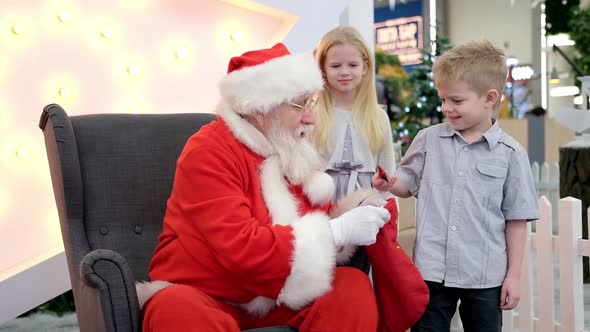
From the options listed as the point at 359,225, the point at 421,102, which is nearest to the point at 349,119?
the point at 359,225

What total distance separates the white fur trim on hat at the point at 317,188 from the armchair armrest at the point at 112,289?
55 cm

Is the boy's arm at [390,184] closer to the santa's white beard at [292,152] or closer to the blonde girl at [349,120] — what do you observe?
the santa's white beard at [292,152]

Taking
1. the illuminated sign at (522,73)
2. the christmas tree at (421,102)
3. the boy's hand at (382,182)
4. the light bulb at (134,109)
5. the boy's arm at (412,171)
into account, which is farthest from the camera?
the illuminated sign at (522,73)

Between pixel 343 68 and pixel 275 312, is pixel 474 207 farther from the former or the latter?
pixel 343 68

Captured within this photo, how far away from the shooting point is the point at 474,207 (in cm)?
202

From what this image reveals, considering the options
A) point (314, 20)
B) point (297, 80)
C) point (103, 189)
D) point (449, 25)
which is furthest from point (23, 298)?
point (449, 25)

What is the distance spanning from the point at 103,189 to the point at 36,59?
1.07 m

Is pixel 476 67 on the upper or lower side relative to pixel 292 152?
upper

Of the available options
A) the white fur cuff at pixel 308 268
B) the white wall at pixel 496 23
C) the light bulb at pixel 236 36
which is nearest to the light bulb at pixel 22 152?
the light bulb at pixel 236 36

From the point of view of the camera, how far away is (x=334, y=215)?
207cm

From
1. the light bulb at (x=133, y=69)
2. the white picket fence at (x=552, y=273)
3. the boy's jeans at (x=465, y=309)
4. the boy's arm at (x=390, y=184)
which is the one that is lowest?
the white picket fence at (x=552, y=273)

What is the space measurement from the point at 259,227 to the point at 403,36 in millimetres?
14353

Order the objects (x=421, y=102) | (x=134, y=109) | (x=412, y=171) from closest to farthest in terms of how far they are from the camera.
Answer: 1. (x=412, y=171)
2. (x=134, y=109)
3. (x=421, y=102)

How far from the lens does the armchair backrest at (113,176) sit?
218 centimetres
